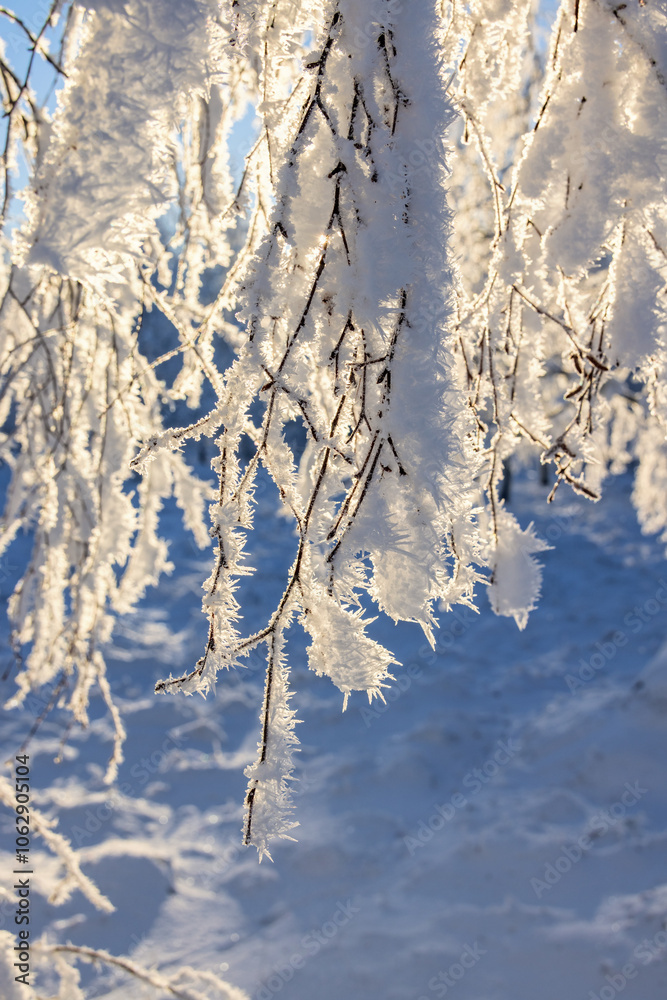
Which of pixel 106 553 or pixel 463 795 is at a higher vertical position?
A: pixel 106 553

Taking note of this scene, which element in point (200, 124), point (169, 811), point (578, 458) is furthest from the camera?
point (169, 811)

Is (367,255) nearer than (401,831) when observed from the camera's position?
Yes

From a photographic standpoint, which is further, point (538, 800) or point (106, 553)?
point (538, 800)

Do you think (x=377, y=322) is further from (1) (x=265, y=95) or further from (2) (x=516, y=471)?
(2) (x=516, y=471)

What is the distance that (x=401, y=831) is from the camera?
3646 mm

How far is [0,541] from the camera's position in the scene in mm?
1840

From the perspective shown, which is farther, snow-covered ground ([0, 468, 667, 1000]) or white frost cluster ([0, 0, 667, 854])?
snow-covered ground ([0, 468, 667, 1000])

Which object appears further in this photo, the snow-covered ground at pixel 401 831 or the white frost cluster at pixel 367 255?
the snow-covered ground at pixel 401 831

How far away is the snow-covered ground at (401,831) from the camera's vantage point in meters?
2.73

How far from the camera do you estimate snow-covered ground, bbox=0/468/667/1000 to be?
2.73 m

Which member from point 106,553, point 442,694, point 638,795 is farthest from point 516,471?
A: point 106,553

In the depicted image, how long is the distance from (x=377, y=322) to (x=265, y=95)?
42 centimetres

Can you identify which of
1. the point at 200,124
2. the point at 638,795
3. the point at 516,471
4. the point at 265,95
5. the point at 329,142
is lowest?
the point at 638,795

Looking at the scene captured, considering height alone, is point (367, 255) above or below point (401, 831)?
above
